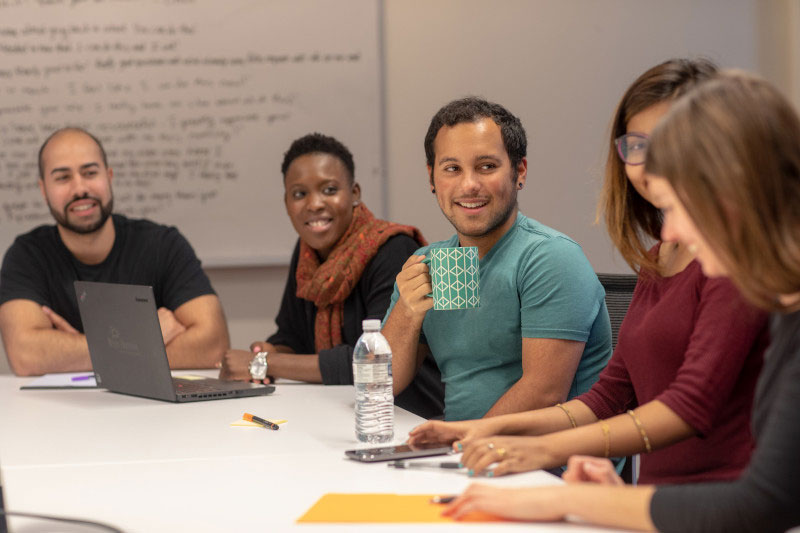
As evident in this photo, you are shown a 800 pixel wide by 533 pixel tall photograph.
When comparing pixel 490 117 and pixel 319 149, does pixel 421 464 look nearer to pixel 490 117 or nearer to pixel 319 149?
pixel 490 117

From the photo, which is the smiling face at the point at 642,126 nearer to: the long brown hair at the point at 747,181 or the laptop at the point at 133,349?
the long brown hair at the point at 747,181

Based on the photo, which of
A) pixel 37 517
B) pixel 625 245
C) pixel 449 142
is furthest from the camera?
pixel 449 142

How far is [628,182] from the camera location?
5.25ft

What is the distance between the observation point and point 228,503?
1267 mm

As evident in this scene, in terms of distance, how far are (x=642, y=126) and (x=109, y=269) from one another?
2063 mm

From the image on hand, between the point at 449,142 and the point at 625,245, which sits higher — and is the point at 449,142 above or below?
above

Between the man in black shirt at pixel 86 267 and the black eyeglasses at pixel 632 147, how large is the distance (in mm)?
1641

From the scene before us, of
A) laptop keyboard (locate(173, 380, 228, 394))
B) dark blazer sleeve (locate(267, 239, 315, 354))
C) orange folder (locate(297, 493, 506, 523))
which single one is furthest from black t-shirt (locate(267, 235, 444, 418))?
orange folder (locate(297, 493, 506, 523))

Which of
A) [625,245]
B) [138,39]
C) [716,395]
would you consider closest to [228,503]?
[716,395]

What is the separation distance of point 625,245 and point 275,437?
0.76 metres

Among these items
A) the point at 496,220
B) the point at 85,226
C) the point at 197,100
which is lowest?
the point at 85,226

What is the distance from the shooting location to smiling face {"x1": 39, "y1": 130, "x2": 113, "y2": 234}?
3008 mm

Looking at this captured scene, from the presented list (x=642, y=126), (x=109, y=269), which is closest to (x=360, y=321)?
(x=109, y=269)

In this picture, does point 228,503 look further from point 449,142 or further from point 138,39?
point 138,39
